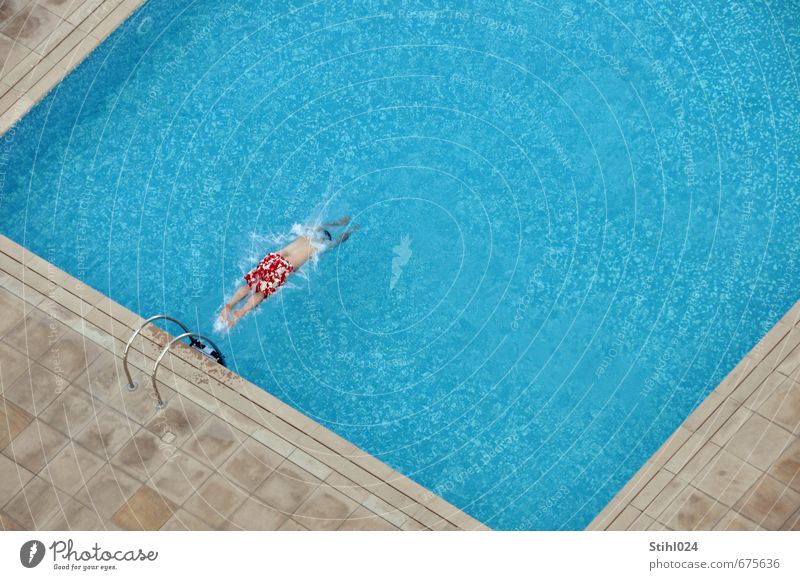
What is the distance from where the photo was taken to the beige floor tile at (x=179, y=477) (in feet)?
46.9

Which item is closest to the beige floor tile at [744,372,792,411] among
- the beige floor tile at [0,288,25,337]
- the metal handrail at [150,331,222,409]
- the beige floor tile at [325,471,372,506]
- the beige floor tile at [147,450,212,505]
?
the beige floor tile at [325,471,372,506]

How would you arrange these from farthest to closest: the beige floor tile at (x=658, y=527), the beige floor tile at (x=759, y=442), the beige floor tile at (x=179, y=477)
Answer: the beige floor tile at (x=179, y=477)
the beige floor tile at (x=759, y=442)
the beige floor tile at (x=658, y=527)

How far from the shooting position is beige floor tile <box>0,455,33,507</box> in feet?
47.1

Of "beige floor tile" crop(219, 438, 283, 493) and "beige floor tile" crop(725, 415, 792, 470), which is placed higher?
"beige floor tile" crop(725, 415, 792, 470)

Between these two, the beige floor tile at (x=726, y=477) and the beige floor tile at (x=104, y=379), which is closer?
the beige floor tile at (x=726, y=477)

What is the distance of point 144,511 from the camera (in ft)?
46.5

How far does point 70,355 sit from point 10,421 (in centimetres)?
100

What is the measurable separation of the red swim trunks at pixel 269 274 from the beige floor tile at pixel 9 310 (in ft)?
8.70

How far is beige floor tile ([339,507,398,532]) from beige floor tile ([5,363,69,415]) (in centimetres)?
361

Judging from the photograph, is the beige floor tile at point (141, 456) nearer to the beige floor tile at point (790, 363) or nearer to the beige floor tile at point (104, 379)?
the beige floor tile at point (104, 379)

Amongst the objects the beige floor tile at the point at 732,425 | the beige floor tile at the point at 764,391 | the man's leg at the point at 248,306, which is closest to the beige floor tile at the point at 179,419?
the man's leg at the point at 248,306

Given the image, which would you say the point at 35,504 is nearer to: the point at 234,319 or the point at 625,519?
the point at 234,319

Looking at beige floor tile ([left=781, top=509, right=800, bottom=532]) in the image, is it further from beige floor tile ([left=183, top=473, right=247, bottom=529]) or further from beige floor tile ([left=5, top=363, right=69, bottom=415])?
beige floor tile ([left=5, top=363, right=69, bottom=415])

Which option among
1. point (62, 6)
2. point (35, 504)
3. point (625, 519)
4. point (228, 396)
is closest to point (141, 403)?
point (228, 396)
